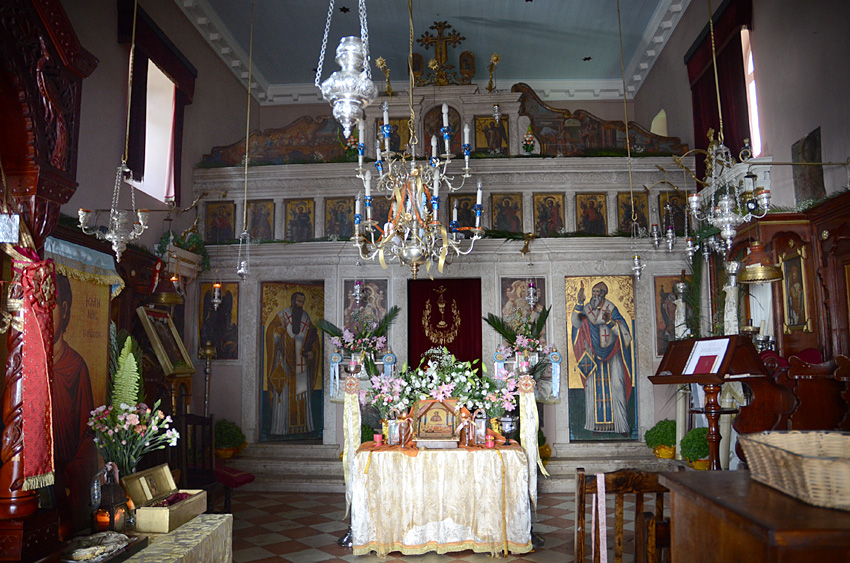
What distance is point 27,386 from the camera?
3688mm

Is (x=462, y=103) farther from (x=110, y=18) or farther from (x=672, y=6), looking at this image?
(x=110, y=18)

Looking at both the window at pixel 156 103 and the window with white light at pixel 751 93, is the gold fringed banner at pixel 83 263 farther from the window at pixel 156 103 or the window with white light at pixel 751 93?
the window with white light at pixel 751 93

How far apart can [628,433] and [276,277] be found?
233 inches

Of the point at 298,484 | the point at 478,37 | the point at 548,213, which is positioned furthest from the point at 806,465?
the point at 478,37

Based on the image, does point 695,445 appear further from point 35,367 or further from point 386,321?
point 35,367

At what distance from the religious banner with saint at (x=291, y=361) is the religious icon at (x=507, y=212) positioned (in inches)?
119

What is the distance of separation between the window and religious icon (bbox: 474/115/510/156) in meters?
4.63

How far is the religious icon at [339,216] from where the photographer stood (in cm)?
960

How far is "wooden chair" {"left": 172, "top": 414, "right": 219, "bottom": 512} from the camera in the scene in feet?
20.9

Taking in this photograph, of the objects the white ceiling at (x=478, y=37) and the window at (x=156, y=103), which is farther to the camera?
the white ceiling at (x=478, y=37)

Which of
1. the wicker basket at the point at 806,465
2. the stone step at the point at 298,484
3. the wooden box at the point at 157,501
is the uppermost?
the wicker basket at the point at 806,465

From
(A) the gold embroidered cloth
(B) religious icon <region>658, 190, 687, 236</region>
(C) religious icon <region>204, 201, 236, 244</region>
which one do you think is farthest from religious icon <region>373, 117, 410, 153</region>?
(A) the gold embroidered cloth

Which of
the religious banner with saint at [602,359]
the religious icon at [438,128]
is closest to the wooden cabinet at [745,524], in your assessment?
the religious banner with saint at [602,359]

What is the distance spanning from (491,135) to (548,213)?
1559mm
